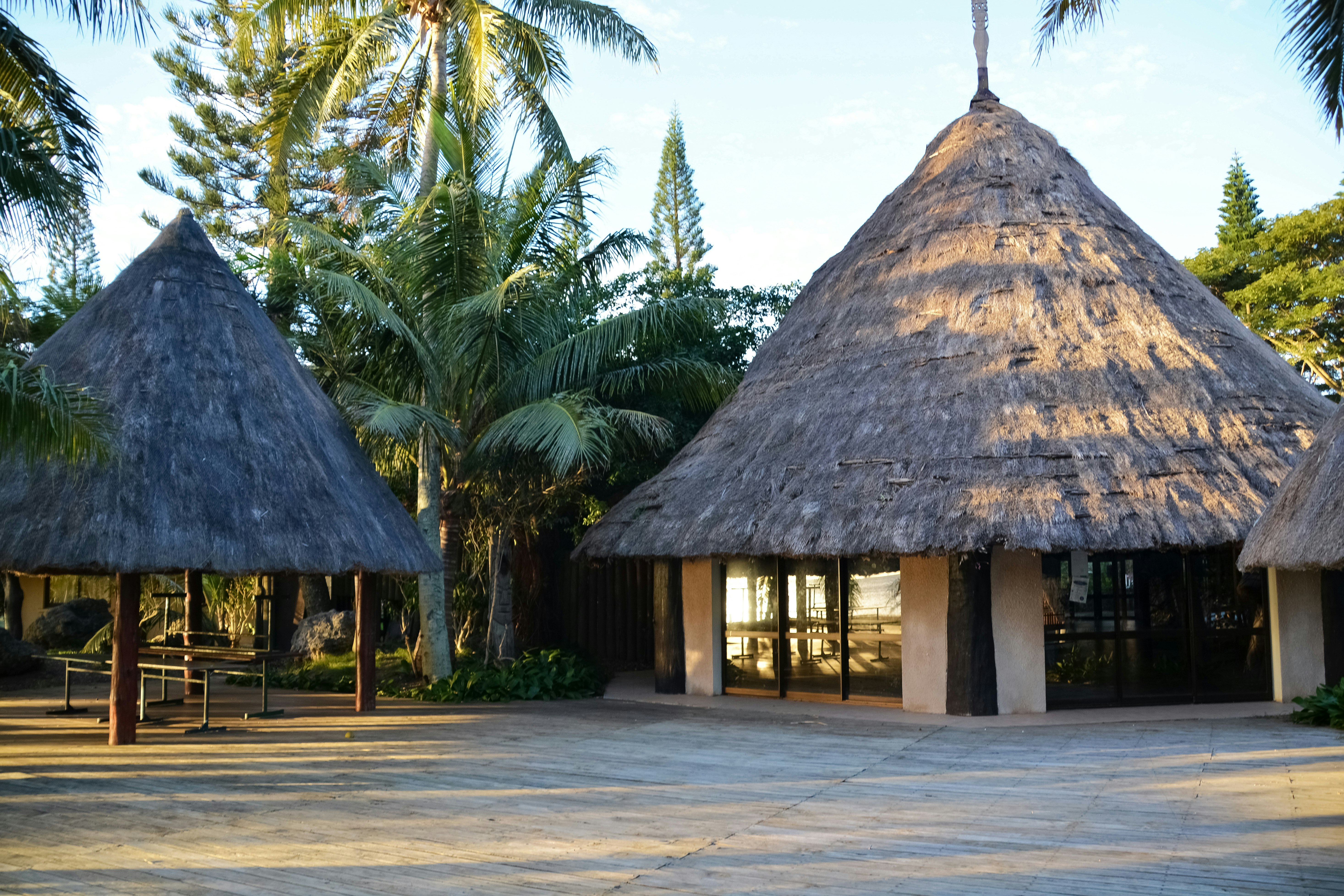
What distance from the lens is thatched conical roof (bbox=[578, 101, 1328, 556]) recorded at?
1012 centimetres

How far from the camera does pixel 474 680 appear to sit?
486 inches

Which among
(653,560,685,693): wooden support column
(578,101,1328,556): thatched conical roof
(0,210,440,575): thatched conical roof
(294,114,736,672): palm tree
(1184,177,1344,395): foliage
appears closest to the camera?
(0,210,440,575): thatched conical roof

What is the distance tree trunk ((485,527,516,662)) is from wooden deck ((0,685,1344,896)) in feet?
10.2

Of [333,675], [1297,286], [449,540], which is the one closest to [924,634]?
[449,540]

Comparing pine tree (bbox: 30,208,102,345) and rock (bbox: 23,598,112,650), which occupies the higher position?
pine tree (bbox: 30,208,102,345)

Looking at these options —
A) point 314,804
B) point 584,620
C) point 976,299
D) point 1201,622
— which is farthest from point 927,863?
point 584,620

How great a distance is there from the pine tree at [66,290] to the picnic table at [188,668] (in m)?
7.44

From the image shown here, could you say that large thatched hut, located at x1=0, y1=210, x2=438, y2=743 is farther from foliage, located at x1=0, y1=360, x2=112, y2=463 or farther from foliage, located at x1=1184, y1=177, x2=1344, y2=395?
foliage, located at x1=1184, y1=177, x2=1344, y2=395

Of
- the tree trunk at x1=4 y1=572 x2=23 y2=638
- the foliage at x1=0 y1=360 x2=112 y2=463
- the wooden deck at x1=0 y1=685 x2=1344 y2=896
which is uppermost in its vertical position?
the foliage at x1=0 y1=360 x2=112 y2=463

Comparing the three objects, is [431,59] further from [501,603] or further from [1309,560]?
[1309,560]

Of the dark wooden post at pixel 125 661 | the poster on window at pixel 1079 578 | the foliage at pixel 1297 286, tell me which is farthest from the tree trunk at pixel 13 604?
the foliage at pixel 1297 286

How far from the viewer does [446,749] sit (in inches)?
349

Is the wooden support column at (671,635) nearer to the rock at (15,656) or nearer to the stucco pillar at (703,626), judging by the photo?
the stucco pillar at (703,626)

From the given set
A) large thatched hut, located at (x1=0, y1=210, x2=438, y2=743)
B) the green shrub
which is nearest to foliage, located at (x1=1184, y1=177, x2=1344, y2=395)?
the green shrub
